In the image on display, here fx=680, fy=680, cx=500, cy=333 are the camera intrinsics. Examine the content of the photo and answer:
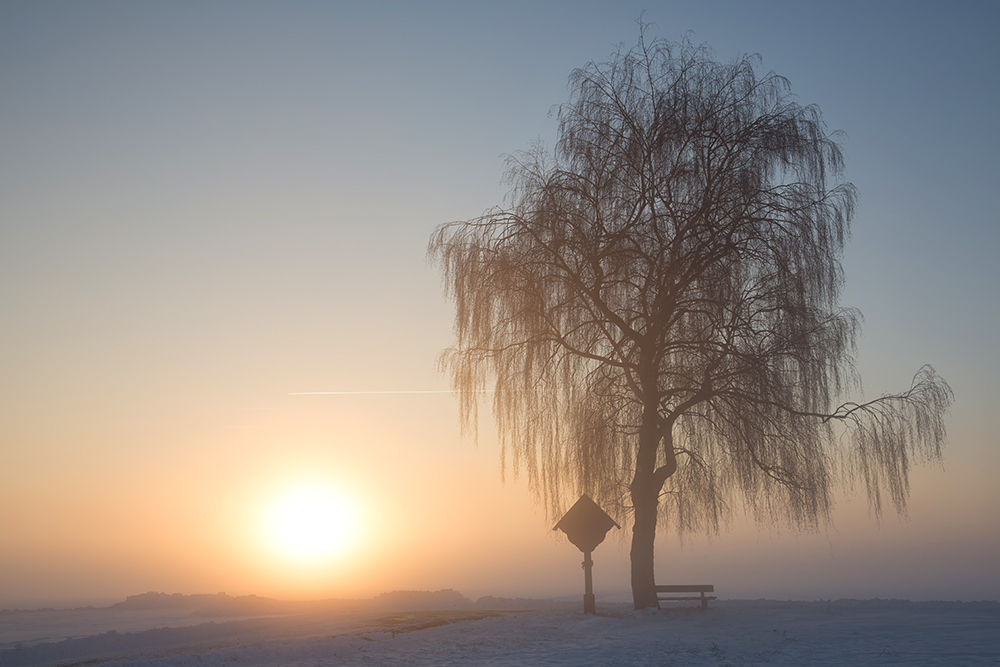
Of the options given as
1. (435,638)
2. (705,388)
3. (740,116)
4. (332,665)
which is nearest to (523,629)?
(435,638)

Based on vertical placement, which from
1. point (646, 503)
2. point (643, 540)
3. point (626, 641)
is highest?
point (646, 503)

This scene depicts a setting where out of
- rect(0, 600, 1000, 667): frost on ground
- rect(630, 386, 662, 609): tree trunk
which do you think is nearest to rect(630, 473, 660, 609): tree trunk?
rect(630, 386, 662, 609): tree trunk

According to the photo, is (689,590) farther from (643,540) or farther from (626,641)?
(626,641)

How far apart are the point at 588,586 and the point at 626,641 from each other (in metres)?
4.07

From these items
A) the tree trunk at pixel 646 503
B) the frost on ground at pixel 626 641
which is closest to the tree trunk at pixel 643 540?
the tree trunk at pixel 646 503

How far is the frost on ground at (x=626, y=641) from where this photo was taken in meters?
10.3

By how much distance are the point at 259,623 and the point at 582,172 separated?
1416 cm

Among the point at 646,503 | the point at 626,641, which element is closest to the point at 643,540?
the point at 646,503

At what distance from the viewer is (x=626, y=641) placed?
1173cm

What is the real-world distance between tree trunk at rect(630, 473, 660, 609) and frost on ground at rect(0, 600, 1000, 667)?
58 centimetres

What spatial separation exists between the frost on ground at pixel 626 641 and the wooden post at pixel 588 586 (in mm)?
446

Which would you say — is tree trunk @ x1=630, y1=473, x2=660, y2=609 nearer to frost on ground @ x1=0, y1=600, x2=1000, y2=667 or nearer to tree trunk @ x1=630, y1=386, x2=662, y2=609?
tree trunk @ x1=630, y1=386, x2=662, y2=609

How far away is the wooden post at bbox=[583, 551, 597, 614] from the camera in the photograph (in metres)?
15.7

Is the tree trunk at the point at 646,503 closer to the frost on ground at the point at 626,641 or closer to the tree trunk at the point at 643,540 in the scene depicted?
→ the tree trunk at the point at 643,540
